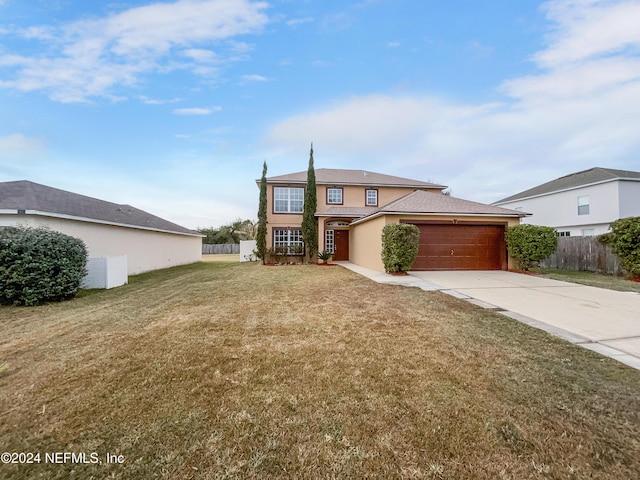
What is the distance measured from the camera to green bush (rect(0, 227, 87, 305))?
6738 millimetres

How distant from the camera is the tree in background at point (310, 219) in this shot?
693 inches

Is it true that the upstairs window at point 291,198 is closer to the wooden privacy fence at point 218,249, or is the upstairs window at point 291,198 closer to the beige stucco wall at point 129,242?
the beige stucco wall at point 129,242

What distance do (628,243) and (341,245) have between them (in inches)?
532

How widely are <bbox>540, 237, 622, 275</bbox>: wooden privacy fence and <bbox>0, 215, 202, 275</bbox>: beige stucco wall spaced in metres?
21.8

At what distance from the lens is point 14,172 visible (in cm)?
1661

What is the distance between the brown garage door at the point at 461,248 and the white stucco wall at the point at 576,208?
37.7 feet

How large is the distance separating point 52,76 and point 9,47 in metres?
1.12

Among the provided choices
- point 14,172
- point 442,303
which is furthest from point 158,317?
point 14,172

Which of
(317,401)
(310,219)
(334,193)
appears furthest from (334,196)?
(317,401)

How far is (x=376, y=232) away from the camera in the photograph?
13242 mm

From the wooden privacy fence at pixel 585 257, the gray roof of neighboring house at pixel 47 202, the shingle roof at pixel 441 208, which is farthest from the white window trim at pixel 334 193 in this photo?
the wooden privacy fence at pixel 585 257

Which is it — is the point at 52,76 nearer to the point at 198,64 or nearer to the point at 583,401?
the point at 198,64

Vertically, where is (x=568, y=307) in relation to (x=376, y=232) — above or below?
below

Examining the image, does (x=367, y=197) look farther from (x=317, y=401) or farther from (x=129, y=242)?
(x=317, y=401)
